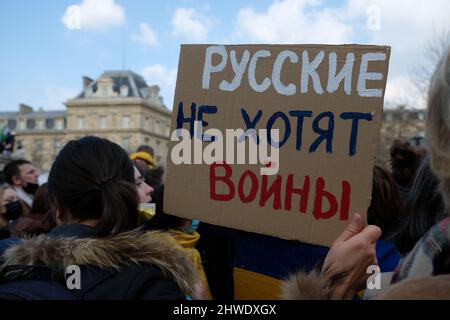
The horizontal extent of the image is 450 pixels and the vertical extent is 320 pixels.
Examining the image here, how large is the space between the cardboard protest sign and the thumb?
0.11 ft

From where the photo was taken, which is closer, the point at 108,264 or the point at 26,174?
the point at 108,264

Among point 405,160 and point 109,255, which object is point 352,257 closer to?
point 109,255

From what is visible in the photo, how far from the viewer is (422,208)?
6.24 ft

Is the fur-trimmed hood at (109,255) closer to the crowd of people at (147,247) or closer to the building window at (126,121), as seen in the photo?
the crowd of people at (147,247)

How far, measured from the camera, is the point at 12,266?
1.57 meters

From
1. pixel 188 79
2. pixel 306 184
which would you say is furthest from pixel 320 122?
pixel 188 79

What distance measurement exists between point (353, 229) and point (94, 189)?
860 mm

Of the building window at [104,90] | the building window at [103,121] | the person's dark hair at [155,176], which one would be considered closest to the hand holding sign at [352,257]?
the person's dark hair at [155,176]

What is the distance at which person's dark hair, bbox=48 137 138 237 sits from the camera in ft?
5.62

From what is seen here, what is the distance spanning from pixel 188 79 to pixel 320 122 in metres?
0.57

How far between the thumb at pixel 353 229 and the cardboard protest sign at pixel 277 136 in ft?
0.11

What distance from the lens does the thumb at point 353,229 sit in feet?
5.54

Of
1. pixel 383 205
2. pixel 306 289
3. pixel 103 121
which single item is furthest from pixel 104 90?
pixel 306 289

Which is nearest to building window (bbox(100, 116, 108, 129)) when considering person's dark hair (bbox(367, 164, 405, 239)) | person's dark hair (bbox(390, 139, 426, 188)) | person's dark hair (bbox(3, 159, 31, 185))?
person's dark hair (bbox(3, 159, 31, 185))
